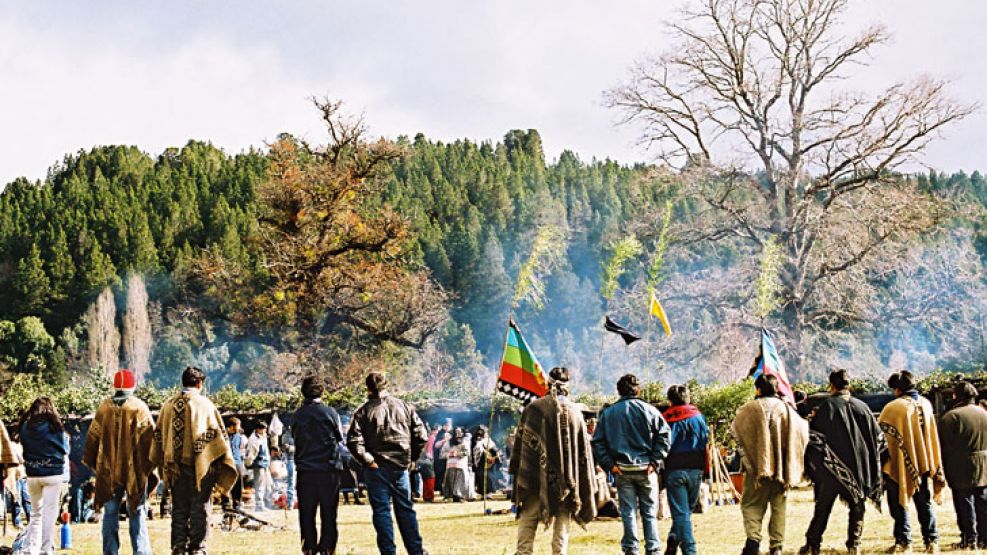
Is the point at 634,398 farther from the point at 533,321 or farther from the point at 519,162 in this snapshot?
the point at 519,162

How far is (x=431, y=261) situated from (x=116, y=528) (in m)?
64.3

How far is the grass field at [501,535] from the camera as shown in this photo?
1123cm

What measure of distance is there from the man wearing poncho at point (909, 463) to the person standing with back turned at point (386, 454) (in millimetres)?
4244

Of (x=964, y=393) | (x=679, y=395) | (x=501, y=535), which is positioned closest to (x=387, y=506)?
(x=679, y=395)

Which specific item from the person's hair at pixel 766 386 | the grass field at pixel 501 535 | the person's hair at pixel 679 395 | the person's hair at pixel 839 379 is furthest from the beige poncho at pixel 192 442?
the person's hair at pixel 839 379

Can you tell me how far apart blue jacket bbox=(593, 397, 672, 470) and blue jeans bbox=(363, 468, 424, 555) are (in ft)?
5.43

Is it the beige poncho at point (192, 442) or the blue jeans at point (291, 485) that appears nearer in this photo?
the beige poncho at point (192, 442)

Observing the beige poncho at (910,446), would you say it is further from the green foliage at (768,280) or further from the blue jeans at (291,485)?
the green foliage at (768,280)

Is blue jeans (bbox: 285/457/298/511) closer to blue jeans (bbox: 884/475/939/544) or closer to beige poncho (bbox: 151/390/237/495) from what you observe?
A: beige poncho (bbox: 151/390/237/495)

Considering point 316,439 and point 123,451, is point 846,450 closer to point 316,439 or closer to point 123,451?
point 316,439

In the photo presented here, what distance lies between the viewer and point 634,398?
9336mm

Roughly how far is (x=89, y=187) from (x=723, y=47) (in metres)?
65.5

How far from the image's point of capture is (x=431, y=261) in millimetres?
73688

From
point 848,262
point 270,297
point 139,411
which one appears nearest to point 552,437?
point 139,411
